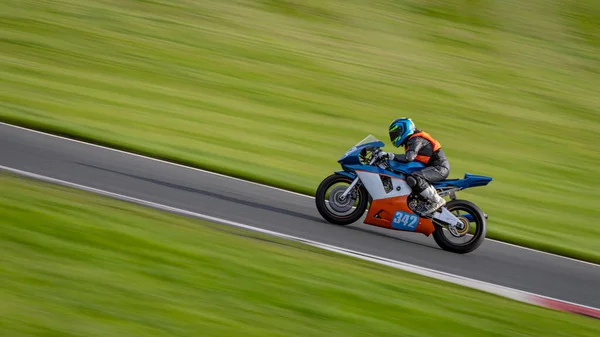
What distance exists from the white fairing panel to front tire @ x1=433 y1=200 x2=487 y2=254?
2.06ft

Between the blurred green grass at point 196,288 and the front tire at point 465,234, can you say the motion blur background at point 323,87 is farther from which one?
the blurred green grass at point 196,288

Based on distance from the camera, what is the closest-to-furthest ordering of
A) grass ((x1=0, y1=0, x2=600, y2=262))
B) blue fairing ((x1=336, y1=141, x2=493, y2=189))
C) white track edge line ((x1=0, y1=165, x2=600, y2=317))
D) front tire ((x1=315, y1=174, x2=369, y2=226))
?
white track edge line ((x1=0, y1=165, x2=600, y2=317))
blue fairing ((x1=336, y1=141, x2=493, y2=189))
front tire ((x1=315, y1=174, x2=369, y2=226))
grass ((x1=0, y1=0, x2=600, y2=262))

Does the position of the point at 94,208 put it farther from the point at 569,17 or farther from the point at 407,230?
the point at 569,17

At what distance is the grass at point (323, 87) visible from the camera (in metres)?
14.3

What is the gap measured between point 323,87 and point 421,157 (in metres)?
9.01

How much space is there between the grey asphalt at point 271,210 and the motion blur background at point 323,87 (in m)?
0.92

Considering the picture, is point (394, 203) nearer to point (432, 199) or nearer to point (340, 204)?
point (432, 199)

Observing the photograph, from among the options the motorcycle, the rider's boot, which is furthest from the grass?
the rider's boot

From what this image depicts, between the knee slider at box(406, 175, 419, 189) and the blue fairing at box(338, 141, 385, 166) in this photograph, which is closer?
the knee slider at box(406, 175, 419, 189)

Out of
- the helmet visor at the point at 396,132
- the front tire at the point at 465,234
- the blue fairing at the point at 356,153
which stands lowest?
the front tire at the point at 465,234

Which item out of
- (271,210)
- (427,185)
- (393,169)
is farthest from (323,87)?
(427,185)

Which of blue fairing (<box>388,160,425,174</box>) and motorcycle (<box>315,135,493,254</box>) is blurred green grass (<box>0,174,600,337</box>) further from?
blue fairing (<box>388,160,425,174</box>)

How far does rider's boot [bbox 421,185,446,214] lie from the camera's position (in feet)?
33.8

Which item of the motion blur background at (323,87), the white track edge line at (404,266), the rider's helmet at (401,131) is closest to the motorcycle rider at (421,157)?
the rider's helmet at (401,131)
